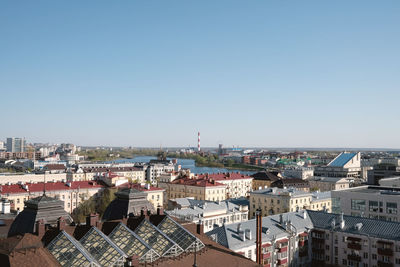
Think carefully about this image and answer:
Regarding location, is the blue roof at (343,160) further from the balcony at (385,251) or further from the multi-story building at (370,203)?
the balcony at (385,251)

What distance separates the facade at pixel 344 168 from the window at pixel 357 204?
210ft

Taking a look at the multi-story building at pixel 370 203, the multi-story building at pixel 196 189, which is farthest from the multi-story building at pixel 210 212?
the multi-story building at pixel 196 189

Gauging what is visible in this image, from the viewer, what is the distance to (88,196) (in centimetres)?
7438

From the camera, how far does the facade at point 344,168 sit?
113 metres

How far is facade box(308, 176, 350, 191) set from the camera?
92688 mm

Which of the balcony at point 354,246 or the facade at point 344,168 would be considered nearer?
the balcony at point 354,246

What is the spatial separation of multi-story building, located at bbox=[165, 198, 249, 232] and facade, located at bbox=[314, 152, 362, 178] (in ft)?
199

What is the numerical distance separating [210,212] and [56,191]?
32.0m

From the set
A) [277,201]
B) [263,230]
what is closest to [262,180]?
[277,201]

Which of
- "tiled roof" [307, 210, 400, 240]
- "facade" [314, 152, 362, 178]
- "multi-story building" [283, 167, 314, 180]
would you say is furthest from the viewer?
"multi-story building" [283, 167, 314, 180]

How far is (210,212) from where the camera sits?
50500 millimetres

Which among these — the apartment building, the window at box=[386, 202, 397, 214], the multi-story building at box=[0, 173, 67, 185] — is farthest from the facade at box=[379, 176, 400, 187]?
the multi-story building at box=[0, 173, 67, 185]

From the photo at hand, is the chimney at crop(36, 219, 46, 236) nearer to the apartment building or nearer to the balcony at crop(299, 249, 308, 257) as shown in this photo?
the balcony at crop(299, 249, 308, 257)

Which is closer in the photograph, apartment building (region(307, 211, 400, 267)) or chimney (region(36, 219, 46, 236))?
chimney (region(36, 219, 46, 236))
